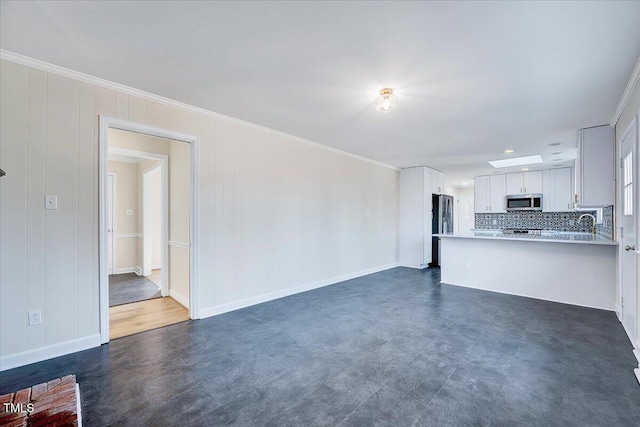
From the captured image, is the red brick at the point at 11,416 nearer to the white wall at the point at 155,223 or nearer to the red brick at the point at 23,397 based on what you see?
the red brick at the point at 23,397

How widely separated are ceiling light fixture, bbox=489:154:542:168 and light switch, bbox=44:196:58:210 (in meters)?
6.94

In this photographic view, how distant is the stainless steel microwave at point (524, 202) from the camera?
6425mm

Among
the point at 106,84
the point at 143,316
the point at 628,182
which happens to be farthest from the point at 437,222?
the point at 106,84

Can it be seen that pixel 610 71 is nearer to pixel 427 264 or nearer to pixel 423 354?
pixel 423 354

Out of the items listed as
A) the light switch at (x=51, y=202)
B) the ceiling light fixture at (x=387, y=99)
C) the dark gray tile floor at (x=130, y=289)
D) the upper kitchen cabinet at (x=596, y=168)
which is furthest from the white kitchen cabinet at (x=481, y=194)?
the light switch at (x=51, y=202)

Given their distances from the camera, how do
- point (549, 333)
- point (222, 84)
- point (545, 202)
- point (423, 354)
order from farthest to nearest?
point (545, 202), point (549, 333), point (222, 84), point (423, 354)

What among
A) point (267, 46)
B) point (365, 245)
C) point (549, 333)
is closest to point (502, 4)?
point (267, 46)

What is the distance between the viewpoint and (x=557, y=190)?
627 centimetres

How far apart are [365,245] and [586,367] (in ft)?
12.3

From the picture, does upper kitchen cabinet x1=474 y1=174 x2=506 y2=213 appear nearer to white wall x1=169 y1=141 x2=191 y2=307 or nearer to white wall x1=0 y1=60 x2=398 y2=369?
white wall x1=0 y1=60 x2=398 y2=369

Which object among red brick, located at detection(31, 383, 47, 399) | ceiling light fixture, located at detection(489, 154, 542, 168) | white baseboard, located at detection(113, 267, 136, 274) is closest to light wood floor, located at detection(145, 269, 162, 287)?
white baseboard, located at detection(113, 267, 136, 274)

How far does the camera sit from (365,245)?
577 centimetres

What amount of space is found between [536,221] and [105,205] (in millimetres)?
8545

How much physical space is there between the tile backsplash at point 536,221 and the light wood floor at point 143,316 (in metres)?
7.64
